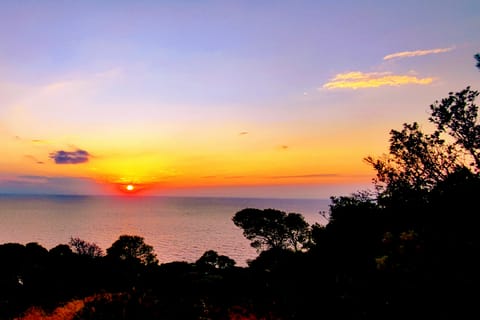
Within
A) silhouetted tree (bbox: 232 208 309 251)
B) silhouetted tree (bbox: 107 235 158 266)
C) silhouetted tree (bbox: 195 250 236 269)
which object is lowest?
silhouetted tree (bbox: 195 250 236 269)

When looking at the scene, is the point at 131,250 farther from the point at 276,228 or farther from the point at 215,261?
the point at 276,228

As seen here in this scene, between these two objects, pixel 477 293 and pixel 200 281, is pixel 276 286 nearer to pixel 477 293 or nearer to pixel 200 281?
pixel 477 293

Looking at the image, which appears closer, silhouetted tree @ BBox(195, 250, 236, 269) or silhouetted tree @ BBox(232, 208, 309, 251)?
silhouetted tree @ BBox(232, 208, 309, 251)

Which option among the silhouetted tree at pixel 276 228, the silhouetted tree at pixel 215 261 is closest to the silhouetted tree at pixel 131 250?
the silhouetted tree at pixel 215 261

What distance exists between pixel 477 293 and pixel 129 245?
5996 centimetres

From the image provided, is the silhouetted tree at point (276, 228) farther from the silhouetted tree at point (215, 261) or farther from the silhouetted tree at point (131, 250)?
the silhouetted tree at point (131, 250)

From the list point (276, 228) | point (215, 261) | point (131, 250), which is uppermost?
point (276, 228)

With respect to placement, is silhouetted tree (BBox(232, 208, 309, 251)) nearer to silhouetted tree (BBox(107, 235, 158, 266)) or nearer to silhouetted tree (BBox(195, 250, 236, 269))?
silhouetted tree (BBox(195, 250, 236, 269))

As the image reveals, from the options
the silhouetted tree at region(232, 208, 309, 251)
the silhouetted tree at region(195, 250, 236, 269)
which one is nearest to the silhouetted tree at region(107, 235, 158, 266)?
the silhouetted tree at region(195, 250, 236, 269)

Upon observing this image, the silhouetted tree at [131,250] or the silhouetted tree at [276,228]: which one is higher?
the silhouetted tree at [276,228]

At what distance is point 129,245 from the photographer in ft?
200

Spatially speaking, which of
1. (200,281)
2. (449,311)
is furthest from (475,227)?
(200,281)

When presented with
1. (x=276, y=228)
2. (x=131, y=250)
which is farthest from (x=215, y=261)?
(x=131, y=250)

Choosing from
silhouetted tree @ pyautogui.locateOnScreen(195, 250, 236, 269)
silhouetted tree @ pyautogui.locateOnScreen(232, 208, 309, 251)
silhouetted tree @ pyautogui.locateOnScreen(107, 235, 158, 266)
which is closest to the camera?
silhouetted tree @ pyautogui.locateOnScreen(232, 208, 309, 251)
